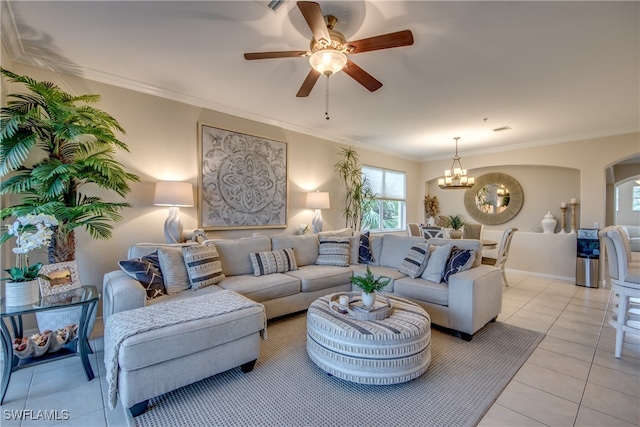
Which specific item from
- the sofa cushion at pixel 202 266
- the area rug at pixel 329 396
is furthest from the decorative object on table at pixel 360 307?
the sofa cushion at pixel 202 266

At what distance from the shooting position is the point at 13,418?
67.1 inches

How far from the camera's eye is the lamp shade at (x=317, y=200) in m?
4.66

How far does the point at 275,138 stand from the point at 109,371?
11.9 ft

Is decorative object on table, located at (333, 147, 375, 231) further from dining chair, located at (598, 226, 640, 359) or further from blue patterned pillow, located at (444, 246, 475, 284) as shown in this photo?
dining chair, located at (598, 226, 640, 359)

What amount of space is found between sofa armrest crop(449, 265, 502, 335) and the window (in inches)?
123

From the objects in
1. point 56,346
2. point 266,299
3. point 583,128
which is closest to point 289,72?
point 266,299

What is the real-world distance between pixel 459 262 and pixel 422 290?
506 mm

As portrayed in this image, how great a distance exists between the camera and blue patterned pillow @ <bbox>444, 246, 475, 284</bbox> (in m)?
3.03

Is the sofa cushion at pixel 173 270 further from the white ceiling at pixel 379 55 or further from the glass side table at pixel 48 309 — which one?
the white ceiling at pixel 379 55

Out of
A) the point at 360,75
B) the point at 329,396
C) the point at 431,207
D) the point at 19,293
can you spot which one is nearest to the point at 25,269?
the point at 19,293

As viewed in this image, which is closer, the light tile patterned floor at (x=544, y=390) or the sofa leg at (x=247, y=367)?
the light tile patterned floor at (x=544, y=390)

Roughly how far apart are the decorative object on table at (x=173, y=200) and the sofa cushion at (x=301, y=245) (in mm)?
1172

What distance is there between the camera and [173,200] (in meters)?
3.18

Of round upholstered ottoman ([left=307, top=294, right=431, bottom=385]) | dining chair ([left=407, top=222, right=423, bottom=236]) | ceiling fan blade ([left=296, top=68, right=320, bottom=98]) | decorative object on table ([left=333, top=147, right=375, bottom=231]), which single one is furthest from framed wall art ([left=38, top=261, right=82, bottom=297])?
dining chair ([left=407, top=222, right=423, bottom=236])
